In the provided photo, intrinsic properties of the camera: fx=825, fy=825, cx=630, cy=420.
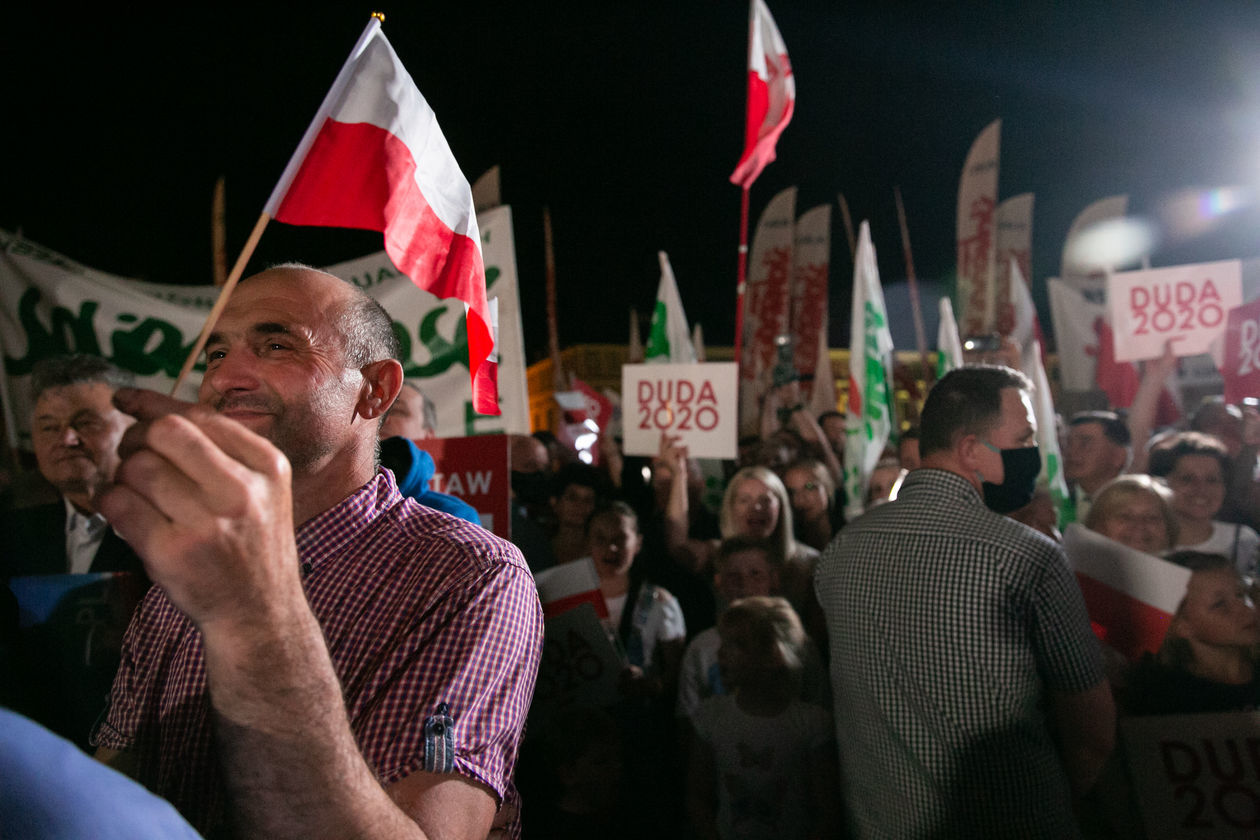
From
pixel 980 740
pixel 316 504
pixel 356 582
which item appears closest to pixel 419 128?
pixel 316 504

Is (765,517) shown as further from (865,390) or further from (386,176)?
(386,176)

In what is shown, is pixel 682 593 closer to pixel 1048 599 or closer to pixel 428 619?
pixel 1048 599

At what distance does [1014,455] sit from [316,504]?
187cm

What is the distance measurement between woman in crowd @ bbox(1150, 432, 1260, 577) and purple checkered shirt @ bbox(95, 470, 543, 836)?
11.9 feet

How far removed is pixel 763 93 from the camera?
5.02 meters

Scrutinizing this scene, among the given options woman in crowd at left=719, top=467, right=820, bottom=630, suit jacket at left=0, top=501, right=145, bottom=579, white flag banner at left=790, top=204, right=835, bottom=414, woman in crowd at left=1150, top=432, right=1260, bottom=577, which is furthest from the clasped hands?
white flag banner at left=790, top=204, right=835, bottom=414

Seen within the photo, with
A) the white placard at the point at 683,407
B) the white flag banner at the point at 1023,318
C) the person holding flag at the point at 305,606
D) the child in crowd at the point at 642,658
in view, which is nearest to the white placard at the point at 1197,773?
the child in crowd at the point at 642,658

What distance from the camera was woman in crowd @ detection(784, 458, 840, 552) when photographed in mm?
4750

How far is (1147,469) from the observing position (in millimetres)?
4457

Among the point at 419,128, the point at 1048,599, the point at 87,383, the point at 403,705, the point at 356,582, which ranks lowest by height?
the point at 1048,599

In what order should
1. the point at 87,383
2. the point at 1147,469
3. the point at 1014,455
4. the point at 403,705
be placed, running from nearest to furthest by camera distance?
the point at 403,705 < the point at 1014,455 < the point at 87,383 < the point at 1147,469

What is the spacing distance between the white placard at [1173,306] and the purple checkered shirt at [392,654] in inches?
195

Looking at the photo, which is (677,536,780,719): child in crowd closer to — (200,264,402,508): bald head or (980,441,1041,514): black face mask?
(980,441,1041,514): black face mask

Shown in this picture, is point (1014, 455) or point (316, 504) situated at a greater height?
point (316, 504)
